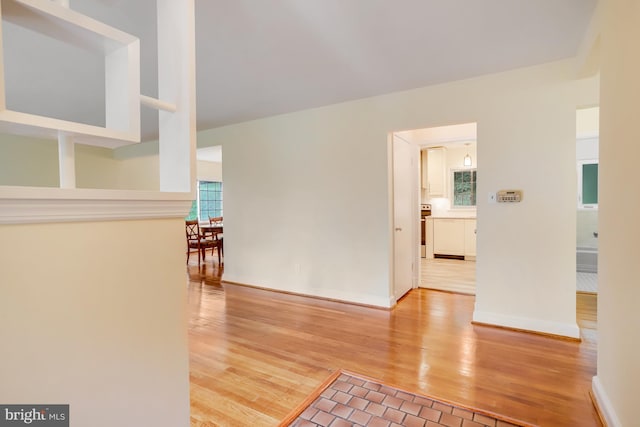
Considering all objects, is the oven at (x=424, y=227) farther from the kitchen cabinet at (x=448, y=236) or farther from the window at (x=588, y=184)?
the window at (x=588, y=184)

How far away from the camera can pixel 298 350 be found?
260 centimetres

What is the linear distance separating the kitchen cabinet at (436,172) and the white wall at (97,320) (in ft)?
21.8

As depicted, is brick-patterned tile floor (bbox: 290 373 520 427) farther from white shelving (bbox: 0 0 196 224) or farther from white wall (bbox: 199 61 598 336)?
white wall (bbox: 199 61 598 336)

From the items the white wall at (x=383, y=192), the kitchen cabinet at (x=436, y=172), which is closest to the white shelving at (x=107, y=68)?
the white wall at (x=383, y=192)

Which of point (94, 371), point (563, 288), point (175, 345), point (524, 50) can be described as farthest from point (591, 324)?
point (94, 371)

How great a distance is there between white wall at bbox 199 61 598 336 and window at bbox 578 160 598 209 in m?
3.21

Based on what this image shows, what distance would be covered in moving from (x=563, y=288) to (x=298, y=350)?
230 cm

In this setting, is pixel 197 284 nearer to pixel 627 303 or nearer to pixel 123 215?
pixel 123 215

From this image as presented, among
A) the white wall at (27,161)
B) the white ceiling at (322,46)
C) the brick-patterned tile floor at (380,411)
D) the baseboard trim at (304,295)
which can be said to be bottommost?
the brick-patterned tile floor at (380,411)

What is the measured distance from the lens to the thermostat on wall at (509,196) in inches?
114

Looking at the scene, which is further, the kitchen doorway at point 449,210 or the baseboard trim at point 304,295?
the kitchen doorway at point 449,210

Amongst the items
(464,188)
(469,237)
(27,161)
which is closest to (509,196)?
(469,237)

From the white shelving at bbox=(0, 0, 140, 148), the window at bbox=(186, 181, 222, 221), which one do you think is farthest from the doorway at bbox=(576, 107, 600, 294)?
the window at bbox=(186, 181, 222, 221)

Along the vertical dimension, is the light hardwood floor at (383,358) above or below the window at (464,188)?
below
